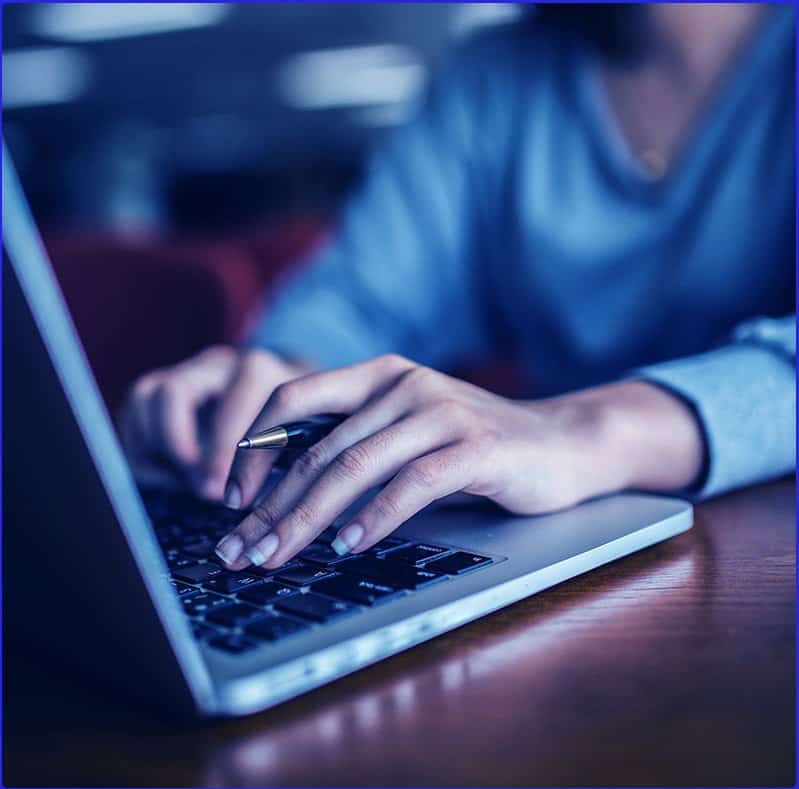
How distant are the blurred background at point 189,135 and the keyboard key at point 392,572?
73 cm

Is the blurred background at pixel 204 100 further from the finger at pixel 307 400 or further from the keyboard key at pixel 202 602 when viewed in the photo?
the keyboard key at pixel 202 602

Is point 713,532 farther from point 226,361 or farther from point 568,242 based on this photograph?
point 568,242

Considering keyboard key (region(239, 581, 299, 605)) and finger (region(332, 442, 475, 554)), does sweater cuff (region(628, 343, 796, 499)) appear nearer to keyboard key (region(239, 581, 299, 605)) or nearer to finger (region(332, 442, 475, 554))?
finger (region(332, 442, 475, 554))

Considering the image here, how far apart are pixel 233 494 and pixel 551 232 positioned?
1.91 ft

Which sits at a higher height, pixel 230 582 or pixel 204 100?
pixel 204 100

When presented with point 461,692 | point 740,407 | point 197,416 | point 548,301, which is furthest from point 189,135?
point 461,692

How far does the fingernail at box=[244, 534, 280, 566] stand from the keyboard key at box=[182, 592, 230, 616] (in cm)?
3

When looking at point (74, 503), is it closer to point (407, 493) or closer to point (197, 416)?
point (407, 493)

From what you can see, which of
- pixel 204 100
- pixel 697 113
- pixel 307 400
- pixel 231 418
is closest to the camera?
pixel 307 400

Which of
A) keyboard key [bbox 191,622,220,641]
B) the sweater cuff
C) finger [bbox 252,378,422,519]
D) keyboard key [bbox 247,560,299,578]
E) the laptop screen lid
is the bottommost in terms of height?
the sweater cuff

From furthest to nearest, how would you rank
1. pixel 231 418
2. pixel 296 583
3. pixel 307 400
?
pixel 231 418, pixel 307 400, pixel 296 583

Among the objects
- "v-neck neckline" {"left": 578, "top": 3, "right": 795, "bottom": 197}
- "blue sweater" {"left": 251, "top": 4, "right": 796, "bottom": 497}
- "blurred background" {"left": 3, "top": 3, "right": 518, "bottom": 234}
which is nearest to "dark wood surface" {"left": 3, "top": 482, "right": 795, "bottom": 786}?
"blue sweater" {"left": 251, "top": 4, "right": 796, "bottom": 497}

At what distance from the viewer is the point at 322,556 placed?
408mm

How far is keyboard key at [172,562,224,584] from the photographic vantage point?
39 centimetres
